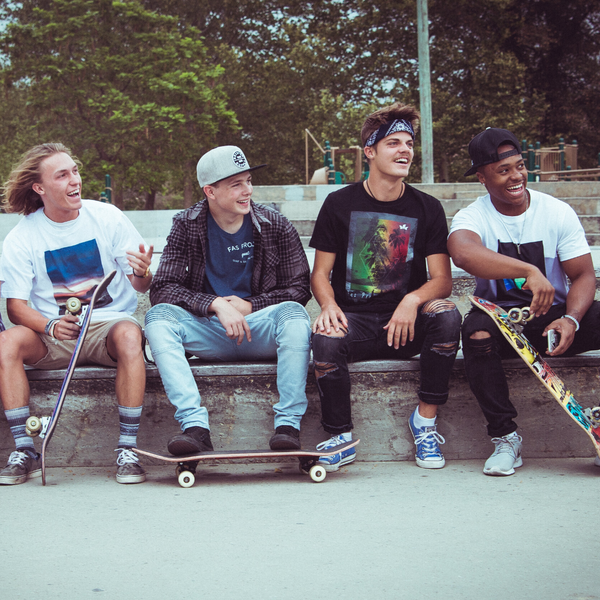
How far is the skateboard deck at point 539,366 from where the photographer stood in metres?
3.00

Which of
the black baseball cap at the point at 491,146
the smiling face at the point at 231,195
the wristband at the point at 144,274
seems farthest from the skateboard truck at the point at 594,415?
the wristband at the point at 144,274

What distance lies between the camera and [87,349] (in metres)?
3.38

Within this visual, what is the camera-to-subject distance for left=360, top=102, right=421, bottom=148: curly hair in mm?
3410

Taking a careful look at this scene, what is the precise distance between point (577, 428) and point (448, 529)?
1.20 meters

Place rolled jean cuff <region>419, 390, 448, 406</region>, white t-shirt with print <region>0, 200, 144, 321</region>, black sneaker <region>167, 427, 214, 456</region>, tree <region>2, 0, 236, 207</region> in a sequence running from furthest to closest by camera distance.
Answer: tree <region>2, 0, 236, 207</region>, white t-shirt with print <region>0, 200, 144, 321</region>, rolled jean cuff <region>419, 390, 448, 406</region>, black sneaker <region>167, 427, 214, 456</region>

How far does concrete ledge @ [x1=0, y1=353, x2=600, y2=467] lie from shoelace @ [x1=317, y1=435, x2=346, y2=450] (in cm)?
20

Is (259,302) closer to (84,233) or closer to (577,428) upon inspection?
(84,233)

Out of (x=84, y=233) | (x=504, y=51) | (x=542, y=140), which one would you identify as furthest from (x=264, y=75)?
(x=84, y=233)

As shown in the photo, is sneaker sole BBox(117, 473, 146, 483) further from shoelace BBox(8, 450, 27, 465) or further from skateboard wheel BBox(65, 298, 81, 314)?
skateboard wheel BBox(65, 298, 81, 314)

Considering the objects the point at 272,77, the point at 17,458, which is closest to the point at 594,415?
the point at 17,458

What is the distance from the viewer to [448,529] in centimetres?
242

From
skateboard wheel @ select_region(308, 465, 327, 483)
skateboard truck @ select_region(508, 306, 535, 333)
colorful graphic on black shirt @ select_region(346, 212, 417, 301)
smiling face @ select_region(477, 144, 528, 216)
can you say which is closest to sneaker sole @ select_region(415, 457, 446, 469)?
skateboard wheel @ select_region(308, 465, 327, 483)

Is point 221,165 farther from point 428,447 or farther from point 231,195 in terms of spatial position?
point 428,447

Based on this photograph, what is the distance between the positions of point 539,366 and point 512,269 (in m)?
0.43
